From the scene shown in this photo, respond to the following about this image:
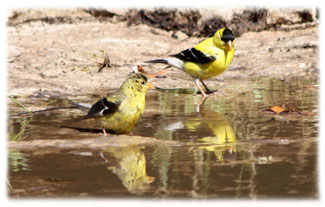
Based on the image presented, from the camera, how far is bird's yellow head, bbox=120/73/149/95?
5734 mm

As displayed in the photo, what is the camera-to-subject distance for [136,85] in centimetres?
576

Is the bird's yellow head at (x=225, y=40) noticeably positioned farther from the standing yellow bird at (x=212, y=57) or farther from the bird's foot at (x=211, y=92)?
the bird's foot at (x=211, y=92)

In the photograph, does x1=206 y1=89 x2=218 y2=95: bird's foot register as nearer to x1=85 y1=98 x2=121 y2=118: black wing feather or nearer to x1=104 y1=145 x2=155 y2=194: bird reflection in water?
x1=85 y1=98 x2=121 y2=118: black wing feather

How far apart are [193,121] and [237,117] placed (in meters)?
0.55

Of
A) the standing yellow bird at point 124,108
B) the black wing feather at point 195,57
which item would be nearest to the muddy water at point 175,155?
the standing yellow bird at point 124,108

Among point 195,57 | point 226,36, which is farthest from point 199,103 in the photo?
point 226,36

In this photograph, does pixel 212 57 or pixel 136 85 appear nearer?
pixel 136 85

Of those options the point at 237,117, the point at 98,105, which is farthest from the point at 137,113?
the point at 237,117

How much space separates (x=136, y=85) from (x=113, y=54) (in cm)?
580

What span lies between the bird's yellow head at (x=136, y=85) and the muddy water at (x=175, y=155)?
438 mm

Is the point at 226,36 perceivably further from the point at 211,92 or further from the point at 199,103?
the point at 199,103

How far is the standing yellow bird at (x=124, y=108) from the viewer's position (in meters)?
5.62

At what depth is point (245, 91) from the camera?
27.9 ft

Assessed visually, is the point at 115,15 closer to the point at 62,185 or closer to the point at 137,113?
the point at 137,113
